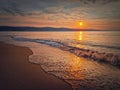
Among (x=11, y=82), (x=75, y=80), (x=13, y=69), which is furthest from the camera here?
(x=13, y=69)

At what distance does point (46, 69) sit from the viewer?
379 inches

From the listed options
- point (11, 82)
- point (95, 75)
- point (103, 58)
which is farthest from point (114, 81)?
point (103, 58)

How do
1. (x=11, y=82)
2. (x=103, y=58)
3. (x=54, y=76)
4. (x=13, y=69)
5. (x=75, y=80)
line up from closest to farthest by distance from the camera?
(x=11, y=82) < (x=75, y=80) < (x=54, y=76) < (x=13, y=69) < (x=103, y=58)

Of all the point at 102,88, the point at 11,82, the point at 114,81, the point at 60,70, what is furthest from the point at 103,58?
the point at 11,82

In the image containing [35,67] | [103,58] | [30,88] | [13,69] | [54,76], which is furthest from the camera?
[103,58]

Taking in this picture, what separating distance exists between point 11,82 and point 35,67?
2797 millimetres

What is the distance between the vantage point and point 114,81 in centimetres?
768

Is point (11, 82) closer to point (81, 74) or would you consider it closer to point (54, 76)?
point (54, 76)

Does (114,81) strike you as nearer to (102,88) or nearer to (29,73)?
(102,88)

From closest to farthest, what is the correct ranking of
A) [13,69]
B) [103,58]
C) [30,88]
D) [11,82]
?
[30,88] → [11,82] → [13,69] → [103,58]

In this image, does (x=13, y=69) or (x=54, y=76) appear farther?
(x=13, y=69)

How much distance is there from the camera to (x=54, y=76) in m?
8.31

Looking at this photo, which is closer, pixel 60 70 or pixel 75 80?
pixel 75 80

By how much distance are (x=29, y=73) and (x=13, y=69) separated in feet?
3.37
